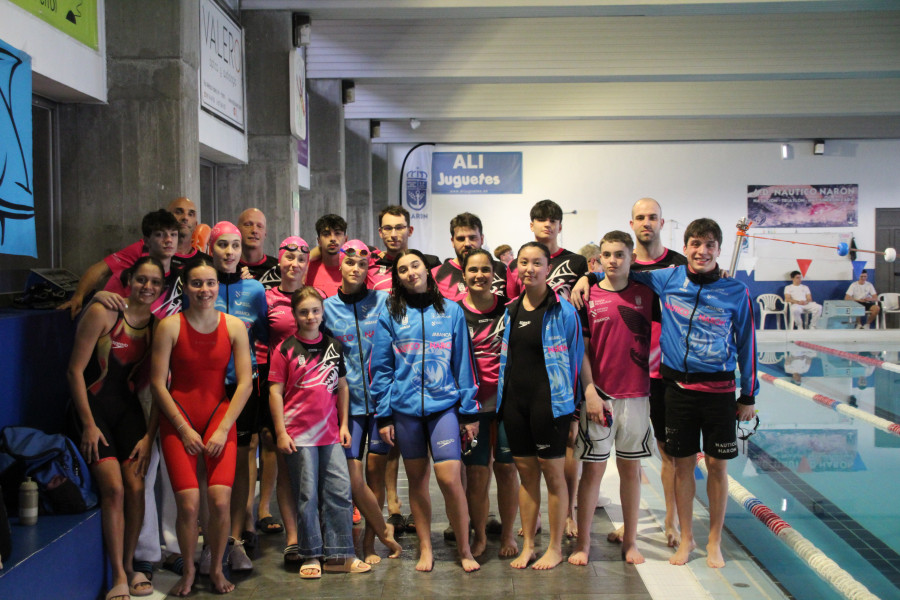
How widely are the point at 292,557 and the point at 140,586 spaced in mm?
751

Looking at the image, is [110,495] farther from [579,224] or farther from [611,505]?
[579,224]

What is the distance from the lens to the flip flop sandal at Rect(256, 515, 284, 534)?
4.53 meters

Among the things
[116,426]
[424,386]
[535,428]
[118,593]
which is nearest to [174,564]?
[118,593]

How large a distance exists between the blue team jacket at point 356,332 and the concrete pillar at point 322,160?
7722 millimetres

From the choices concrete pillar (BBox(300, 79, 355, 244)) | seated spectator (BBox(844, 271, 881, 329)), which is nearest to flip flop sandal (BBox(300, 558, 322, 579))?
concrete pillar (BBox(300, 79, 355, 244))

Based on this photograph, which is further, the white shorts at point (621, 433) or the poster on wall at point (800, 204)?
the poster on wall at point (800, 204)

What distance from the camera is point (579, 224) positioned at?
18047 millimetres

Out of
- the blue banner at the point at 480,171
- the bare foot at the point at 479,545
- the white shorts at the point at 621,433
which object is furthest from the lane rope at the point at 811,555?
the blue banner at the point at 480,171

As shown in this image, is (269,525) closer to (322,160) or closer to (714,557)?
(714,557)

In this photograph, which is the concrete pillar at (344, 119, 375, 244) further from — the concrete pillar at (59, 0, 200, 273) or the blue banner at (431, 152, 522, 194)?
the concrete pillar at (59, 0, 200, 273)

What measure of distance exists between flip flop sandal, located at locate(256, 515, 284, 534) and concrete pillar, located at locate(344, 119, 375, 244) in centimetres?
1094

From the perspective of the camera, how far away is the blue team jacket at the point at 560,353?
3830mm

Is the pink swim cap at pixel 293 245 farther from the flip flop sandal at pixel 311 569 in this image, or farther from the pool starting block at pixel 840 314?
the pool starting block at pixel 840 314

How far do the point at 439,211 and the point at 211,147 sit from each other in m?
11.3
